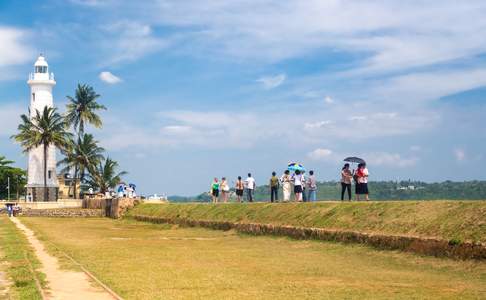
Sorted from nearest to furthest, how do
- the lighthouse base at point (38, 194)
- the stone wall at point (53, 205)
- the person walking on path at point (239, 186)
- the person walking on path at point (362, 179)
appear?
1. the person walking on path at point (362, 179)
2. the person walking on path at point (239, 186)
3. the stone wall at point (53, 205)
4. the lighthouse base at point (38, 194)

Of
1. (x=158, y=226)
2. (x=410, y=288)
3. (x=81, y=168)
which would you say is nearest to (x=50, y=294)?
(x=410, y=288)

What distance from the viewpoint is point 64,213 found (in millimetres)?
53031

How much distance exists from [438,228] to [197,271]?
6008mm

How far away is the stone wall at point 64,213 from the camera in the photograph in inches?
Result: 2031

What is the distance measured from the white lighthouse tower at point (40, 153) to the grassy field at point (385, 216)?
42.6 metres

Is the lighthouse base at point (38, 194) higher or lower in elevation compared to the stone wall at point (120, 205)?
higher

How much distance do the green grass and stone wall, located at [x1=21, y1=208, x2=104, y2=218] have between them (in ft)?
94.6

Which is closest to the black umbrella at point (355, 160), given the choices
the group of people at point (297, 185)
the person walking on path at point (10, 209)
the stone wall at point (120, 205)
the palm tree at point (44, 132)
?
the group of people at point (297, 185)

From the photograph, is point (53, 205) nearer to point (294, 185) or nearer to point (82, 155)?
point (82, 155)

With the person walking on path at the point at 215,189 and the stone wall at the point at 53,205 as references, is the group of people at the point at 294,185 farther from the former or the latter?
the stone wall at the point at 53,205

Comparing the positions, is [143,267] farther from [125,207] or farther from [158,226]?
[125,207]

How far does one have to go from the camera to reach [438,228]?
52.0ft

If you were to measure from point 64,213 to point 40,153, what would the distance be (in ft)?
53.7

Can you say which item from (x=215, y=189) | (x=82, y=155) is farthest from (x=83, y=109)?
(x=215, y=189)
